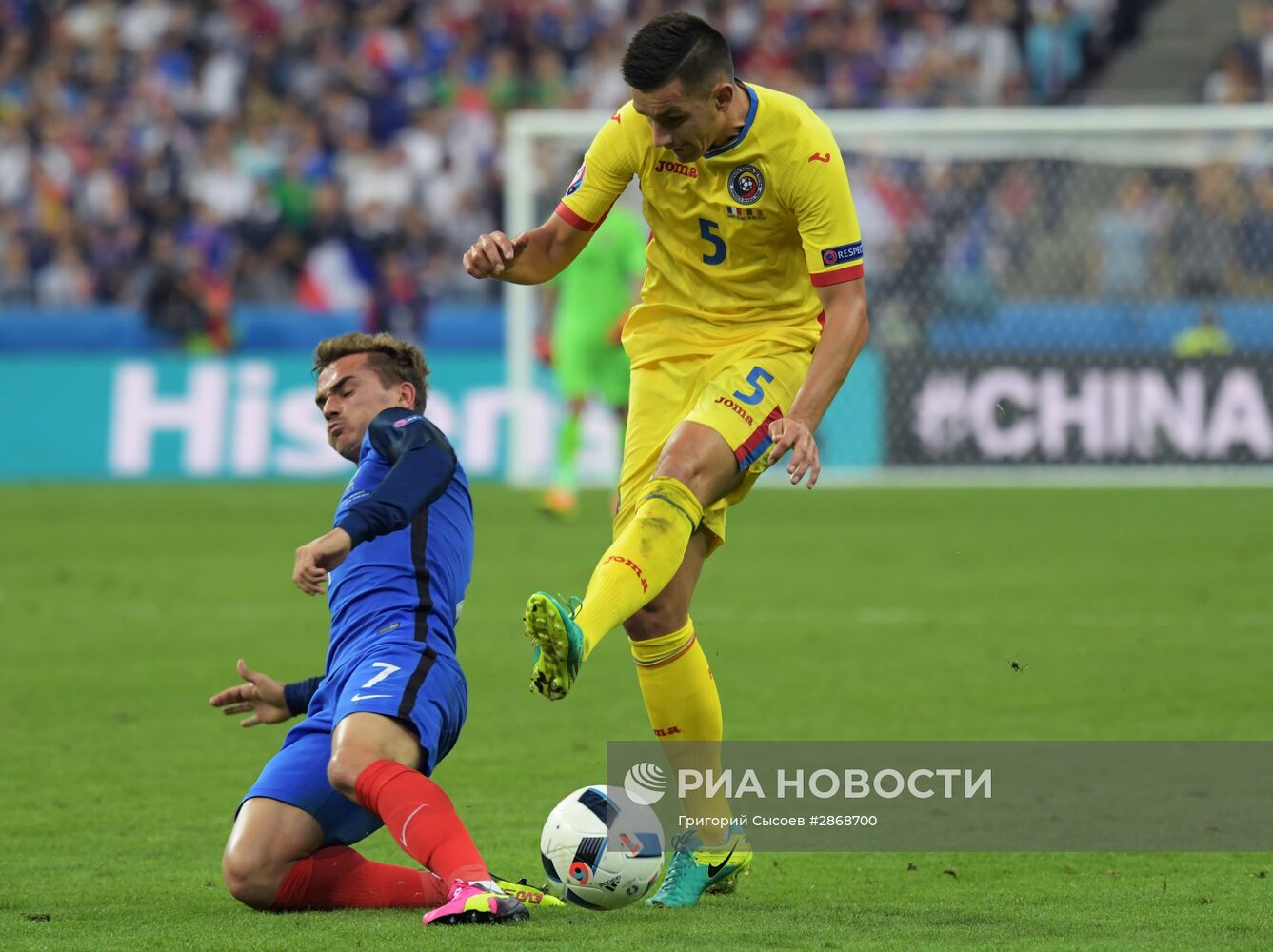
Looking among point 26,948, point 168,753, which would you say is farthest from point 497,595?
point 26,948

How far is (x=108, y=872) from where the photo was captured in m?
5.05

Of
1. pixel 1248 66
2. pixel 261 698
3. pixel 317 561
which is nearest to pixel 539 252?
pixel 261 698

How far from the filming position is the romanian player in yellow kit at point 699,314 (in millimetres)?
4785

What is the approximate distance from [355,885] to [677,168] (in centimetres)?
197

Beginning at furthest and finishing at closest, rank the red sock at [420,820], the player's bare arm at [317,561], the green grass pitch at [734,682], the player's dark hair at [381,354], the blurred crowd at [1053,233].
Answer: the blurred crowd at [1053,233] < the player's dark hair at [381,354] < the green grass pitch at [734,682] < the red sock at [420,820] < the player's bare arm at [317,561]

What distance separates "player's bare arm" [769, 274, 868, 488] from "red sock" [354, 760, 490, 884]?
3.61 ft

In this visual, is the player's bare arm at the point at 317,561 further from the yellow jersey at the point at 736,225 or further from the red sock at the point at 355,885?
the yellow jersey at the point at 736,225

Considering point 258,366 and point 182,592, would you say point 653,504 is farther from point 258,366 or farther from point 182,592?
point 258,366

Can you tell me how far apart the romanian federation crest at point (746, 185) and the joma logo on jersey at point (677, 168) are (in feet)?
0.35

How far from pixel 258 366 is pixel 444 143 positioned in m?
5.13

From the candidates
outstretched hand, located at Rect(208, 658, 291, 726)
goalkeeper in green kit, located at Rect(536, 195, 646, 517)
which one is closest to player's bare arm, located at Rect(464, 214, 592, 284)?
outstretched hand, located at Rect(208, 658, 291, 726)

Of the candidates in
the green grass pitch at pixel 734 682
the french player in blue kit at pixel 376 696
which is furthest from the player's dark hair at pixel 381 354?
the green grass pitch at pixel 734 682

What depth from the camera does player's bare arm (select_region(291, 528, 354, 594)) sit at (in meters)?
4.06

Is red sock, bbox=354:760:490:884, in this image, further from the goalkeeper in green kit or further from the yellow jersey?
the goalkeeper in green kit
